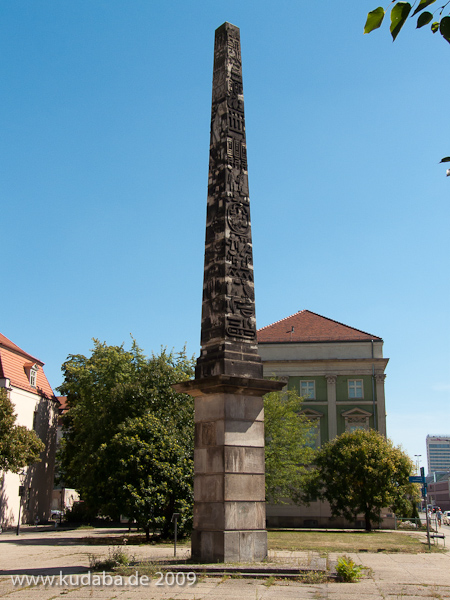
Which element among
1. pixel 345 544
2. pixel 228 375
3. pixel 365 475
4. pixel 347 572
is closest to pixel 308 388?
pixel 365 475

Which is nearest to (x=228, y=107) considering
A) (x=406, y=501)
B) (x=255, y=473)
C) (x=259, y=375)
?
(x=259, y=375)

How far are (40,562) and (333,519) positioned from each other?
30.9 m

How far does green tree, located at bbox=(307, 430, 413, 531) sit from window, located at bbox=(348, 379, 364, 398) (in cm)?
814

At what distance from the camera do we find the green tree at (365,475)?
34.9 meters

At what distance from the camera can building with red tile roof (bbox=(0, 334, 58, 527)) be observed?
38.2m

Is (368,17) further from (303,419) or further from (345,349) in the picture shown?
(345,349)

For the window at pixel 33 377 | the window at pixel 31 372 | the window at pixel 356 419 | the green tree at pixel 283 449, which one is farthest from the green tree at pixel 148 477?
the window at pixel 356 419

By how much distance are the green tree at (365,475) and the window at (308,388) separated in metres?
8.65

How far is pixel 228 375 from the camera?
1194cm

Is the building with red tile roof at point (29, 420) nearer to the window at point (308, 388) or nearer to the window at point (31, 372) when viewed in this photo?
the window at point (31, 372)

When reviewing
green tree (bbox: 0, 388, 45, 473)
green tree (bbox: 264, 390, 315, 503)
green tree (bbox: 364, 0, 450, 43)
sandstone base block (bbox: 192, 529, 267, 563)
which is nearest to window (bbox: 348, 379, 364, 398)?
green tree (bbox: 264, 390, 315, 503)

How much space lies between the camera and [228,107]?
562 inches

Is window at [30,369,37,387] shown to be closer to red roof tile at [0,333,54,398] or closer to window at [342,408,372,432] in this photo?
red roof tile at [0,333,54,398]

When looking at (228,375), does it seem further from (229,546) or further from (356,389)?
(356,389)
